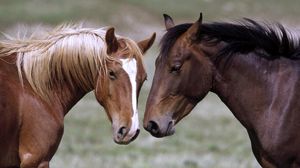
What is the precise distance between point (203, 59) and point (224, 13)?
175 ft

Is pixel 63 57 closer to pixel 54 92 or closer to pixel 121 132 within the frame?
pixel 54 92

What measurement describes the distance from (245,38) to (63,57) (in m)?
1.76

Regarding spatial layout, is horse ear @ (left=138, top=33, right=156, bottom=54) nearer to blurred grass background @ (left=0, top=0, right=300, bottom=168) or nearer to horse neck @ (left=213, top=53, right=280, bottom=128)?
blurred grass background @ (left=0, top=0, right=300, bottom=168)

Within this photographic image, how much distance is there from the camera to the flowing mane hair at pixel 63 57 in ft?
26.4

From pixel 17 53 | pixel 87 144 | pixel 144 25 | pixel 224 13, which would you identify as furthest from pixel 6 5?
pixel 17 53

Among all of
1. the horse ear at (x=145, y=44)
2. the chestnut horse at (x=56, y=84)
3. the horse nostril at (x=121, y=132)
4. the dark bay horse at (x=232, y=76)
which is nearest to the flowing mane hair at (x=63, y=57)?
the chestnut horse at (x=56, y=84)

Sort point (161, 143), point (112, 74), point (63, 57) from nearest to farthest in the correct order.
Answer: point (112, 74) < point (63, 57) < point (161, 143)

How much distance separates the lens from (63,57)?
817 centimetres

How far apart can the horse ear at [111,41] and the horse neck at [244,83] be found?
3.29 ft

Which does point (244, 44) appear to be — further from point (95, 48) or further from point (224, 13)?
point (224, 13)

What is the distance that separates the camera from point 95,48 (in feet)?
26.7

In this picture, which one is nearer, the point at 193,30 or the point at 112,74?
the point at 112,74

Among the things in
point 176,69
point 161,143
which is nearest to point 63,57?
point 176,69

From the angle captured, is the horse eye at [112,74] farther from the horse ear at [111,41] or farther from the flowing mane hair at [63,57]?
the horse ear at [111,41]
